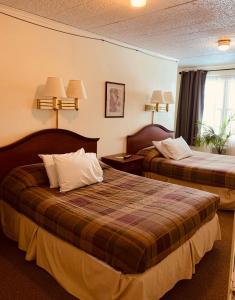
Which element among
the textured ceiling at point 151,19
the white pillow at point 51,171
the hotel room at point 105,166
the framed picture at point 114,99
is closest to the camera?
the hotel room at point 105,166

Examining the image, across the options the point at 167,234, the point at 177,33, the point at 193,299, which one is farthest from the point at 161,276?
the point at 177,33

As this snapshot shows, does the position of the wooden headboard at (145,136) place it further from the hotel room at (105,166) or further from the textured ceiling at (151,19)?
the textured ceiling at (151,19)

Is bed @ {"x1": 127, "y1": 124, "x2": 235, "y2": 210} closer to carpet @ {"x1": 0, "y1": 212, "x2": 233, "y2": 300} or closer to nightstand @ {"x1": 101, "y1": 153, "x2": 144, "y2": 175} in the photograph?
nightstand @ {"x1": 101, "y1": 153, "x2": 144, "y2": 175}

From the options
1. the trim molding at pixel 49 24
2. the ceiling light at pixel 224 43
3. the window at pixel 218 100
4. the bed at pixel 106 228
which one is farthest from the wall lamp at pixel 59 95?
the window at pixel 218 100

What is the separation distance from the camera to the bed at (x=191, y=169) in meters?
3.49

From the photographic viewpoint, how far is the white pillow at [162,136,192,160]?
13.7ft

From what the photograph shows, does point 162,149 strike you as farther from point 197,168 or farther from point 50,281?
point 50,281

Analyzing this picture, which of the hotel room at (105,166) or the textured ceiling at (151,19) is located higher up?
the textured ceiling at (151,19)

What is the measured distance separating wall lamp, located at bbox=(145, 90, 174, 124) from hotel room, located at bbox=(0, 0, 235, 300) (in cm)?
2

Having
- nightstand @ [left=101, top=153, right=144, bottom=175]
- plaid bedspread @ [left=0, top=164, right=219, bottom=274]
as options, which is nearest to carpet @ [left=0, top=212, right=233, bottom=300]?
plaid bedspread @ [left=0, top=164, right=219, bottom=274]

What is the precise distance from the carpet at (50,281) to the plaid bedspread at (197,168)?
1.14 metres

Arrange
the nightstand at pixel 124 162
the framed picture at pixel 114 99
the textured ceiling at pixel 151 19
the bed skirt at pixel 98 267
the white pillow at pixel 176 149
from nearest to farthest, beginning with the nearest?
the bed skirt at pixel 98 267 → the textured ceiling at pixel 151 19 → the nightstand at pixel 124 162 → the framed picture at pixel 114 99 → the white pillow at pixel 176 149

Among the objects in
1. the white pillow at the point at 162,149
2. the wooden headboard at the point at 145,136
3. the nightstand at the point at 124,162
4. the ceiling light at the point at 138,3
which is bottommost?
the nightstand at the point at 124,162

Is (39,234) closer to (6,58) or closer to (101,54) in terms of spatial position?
(6,58)
